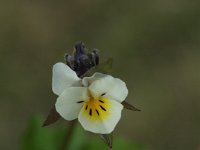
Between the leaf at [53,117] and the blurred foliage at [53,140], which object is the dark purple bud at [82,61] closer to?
the leaf at [53,117]

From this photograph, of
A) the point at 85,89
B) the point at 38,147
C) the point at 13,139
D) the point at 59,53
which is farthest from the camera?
the point at 59,53

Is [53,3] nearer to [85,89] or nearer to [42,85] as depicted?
[42,85]

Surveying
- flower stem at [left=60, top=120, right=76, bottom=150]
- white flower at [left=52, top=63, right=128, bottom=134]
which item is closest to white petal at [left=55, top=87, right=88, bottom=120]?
white flower at [left=52, top=63, right=128, bottom=134]

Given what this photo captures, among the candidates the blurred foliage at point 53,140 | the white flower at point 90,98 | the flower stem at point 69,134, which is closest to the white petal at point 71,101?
the white flower at point 90,98

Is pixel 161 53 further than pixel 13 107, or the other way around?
pixel 161 53

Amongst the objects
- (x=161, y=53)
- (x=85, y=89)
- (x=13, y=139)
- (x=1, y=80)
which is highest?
(x=85, y=89)

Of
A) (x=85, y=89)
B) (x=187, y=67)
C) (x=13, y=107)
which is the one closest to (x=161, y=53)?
(x=187, y=67)

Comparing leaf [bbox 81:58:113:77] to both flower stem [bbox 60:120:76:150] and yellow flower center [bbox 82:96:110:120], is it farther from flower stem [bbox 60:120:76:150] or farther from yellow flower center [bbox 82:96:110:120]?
flower stem [bbox 60:120:76:150]
